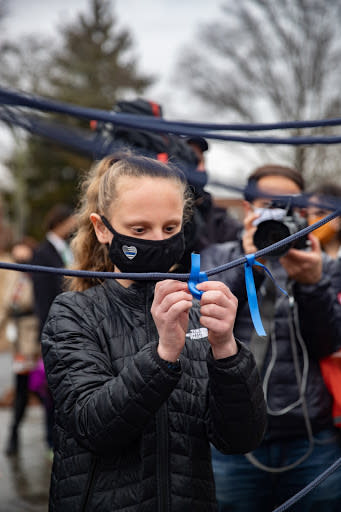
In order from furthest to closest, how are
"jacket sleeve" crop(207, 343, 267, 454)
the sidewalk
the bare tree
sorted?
1. the bare tree
2. the sidewalk
3. "jacket sleeve" crop(207, 343, 267, 454)

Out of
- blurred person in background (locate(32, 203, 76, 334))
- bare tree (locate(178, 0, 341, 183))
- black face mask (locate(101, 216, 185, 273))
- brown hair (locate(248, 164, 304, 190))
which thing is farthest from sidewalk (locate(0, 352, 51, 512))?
bare tree (locate(178, 0, 341, 183))

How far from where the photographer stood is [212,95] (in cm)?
1484

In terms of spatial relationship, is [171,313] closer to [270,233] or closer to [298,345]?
[270,233]

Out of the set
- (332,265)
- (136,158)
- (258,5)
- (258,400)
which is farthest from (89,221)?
(258,5)

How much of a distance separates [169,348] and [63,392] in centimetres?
28

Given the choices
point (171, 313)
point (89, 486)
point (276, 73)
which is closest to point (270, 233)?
point (171, 313)

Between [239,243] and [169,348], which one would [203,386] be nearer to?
[169,348]

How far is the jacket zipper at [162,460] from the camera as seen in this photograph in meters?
1.27

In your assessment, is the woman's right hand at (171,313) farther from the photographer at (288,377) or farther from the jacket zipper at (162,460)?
the photographer at (288,377)

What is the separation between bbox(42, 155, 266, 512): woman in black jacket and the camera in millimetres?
1170

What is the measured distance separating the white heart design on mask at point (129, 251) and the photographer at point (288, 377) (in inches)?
23.5

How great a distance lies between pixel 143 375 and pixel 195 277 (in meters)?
0.22

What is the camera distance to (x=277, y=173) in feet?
7.24

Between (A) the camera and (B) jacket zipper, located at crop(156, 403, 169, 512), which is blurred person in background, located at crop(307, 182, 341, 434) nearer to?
(A) the camera
